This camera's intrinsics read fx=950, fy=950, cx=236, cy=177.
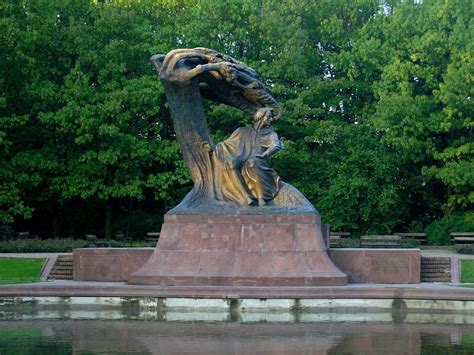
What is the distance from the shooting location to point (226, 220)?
21.7 m

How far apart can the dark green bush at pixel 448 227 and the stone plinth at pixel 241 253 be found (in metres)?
16.6

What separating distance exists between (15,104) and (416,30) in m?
16.5

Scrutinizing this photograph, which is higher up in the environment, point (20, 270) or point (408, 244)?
point (408, 244)

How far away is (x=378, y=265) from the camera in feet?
72.2

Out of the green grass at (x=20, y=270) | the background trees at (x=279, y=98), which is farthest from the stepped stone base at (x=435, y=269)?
the background trees at (x=279, y=98)

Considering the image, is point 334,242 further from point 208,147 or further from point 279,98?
point 208,147

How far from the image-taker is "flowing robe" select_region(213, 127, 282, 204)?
22.1m

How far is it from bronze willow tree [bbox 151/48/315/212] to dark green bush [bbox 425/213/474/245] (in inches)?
626

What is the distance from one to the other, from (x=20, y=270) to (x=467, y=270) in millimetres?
11511

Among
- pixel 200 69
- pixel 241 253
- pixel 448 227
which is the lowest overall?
pixel 241 253

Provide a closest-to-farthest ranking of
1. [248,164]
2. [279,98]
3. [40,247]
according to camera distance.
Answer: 1. [248,164]
2. [40,247]
3. [279,98]

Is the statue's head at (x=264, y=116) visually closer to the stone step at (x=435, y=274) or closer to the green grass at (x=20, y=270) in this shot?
the stone step at (x=435, y=274)

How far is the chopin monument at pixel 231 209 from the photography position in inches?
822

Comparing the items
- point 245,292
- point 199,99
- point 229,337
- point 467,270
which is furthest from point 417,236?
point 229,337
